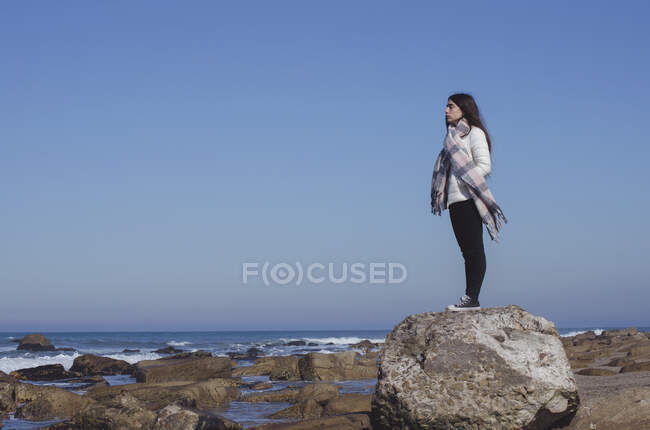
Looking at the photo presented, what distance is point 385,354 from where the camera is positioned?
621 cm

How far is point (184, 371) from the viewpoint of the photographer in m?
16.1

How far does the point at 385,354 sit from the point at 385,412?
52cm

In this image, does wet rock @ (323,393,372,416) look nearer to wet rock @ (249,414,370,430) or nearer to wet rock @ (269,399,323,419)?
wet rock @ (269,399,323,419)

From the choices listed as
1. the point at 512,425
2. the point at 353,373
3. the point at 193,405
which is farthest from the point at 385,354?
the point at 353,373

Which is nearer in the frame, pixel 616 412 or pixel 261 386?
pixel 616 412

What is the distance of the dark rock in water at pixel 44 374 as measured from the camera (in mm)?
19594

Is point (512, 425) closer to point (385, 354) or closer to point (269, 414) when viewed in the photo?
point (385, 354)

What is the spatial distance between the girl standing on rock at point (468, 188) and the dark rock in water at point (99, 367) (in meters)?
17.0

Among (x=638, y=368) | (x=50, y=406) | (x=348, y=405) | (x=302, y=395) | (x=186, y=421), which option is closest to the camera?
(x=186, y=421)

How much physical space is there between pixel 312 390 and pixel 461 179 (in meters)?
7.02

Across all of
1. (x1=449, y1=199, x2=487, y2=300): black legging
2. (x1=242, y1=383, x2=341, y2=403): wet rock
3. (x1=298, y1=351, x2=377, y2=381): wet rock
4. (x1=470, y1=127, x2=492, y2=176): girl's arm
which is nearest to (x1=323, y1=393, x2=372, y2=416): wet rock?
(x1=242, y1=383, x2=341, y2=403): wet rock

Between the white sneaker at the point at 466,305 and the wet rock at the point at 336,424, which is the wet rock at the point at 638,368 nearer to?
the wet rock at the point at 336,424

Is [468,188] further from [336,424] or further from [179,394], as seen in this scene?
[179,394]

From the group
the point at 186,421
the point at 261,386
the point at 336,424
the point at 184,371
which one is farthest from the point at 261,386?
the point at 336,424
